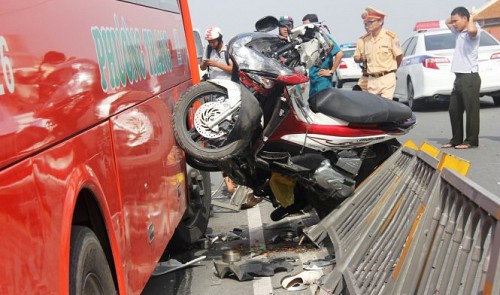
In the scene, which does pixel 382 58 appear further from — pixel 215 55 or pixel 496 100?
pixel 496 100

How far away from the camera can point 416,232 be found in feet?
12.8

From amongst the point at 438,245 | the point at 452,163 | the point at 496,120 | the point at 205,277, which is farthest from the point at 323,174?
the point at 496,120

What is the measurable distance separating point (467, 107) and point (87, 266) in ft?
29.3

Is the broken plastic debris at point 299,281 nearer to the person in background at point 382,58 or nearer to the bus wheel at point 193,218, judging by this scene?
the bus wheel at point 193,218

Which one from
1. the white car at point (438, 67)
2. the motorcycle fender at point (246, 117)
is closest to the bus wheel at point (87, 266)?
the motorcycle fender at point (246, 117)

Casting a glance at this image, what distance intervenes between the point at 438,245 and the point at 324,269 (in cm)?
235

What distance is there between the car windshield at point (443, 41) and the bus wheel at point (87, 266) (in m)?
14.7

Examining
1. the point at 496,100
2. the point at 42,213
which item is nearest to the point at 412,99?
the point at 496,100

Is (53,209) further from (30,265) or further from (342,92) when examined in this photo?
(342,92)

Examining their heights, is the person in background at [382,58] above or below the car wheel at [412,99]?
above

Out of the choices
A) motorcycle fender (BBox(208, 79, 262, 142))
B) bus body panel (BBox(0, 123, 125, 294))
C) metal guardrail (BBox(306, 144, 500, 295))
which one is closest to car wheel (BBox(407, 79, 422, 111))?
metal guardrail (BBox(306, 144, 500, 295))

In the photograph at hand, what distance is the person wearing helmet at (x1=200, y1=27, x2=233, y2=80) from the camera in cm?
955

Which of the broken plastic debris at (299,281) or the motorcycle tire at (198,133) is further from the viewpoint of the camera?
the motorcycle tire at (198,133)

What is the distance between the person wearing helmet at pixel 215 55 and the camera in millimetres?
9547
